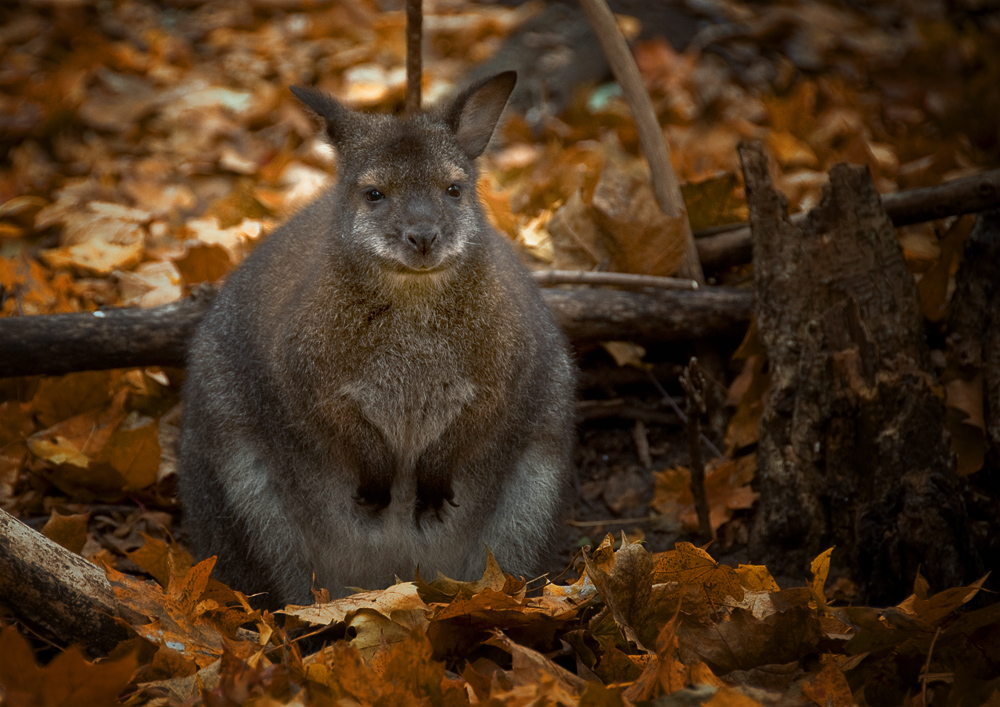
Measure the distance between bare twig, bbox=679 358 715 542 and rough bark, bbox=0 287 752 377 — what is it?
52 centimetres

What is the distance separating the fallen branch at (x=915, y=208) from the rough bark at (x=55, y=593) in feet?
9.28

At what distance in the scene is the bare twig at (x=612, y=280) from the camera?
4.03 meters

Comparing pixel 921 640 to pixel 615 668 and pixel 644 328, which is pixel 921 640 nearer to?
pixel 615 668

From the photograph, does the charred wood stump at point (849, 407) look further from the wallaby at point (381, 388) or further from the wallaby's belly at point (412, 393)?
the wallaby's belly at point (412, 393)

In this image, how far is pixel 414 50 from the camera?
400 cm

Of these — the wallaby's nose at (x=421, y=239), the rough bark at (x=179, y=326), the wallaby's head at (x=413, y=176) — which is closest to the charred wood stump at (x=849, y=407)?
the rough bark at (x=179, y=326)

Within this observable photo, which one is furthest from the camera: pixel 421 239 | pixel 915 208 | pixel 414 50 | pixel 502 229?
pixel 502 229

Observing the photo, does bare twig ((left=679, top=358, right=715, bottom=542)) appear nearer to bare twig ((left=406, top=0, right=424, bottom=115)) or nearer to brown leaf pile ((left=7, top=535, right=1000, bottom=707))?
brown leaf pile ((left=7, top=535, right=1000, bottom=707))

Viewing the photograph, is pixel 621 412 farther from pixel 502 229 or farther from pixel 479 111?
pixel 479 111

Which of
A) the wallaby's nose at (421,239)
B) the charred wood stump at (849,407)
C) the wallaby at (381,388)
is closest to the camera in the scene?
the wallaby's nose at (421,239)

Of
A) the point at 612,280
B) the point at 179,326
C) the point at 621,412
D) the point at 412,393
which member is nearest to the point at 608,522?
the point at 621,412

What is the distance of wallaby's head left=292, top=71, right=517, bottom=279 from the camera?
284 cm

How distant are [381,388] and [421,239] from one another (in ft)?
1.80

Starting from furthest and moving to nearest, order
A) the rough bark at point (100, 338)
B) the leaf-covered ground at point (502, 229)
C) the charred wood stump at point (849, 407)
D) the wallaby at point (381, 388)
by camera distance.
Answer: the rough bark at point (100, 338)
the charred wood stump at point (849, 407)
the wallaby at point (381, 388)
the leaf-covered ground at point (502, 229)
